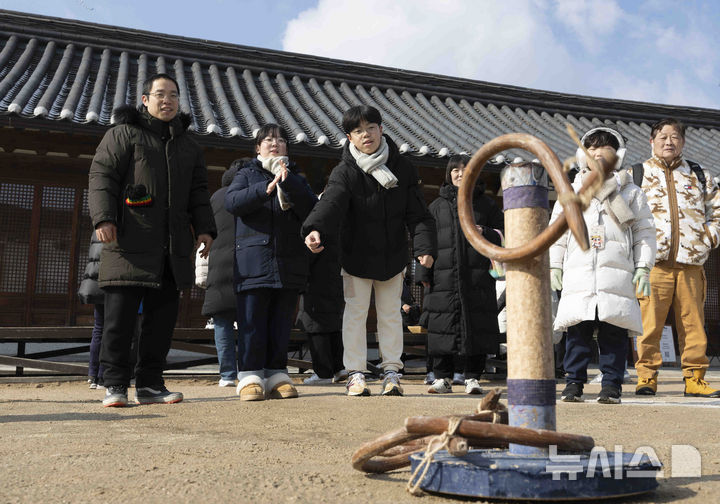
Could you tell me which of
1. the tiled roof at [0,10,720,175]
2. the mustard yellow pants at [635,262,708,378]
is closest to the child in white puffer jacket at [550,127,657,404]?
the mustard yellow pants at [635,262,708,378]

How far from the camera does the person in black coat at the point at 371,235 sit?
444 cm

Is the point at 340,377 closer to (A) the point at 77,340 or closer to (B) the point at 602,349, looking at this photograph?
(B) the point at 602,349

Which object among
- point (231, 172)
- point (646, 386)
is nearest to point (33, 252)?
point (231, 172)

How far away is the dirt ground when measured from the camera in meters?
1.92

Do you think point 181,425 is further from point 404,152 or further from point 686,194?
point 404,152

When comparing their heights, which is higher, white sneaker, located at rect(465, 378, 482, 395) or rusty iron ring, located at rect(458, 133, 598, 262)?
rusty iron ring, located at rect(458, 133, 598, 262)

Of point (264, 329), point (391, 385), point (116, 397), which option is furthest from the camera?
point (391, 385)

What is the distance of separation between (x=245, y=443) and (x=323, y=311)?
109 inches

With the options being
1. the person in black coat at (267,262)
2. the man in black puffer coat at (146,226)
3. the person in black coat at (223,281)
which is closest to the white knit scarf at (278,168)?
the person in black coat at (267,262)

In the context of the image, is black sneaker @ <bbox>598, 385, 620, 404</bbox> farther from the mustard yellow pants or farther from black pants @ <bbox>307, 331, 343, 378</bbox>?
black pants @ <bbox>307, 331, 343, 378</bbox>

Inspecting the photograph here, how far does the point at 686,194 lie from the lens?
526 centimetres

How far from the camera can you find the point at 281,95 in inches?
403

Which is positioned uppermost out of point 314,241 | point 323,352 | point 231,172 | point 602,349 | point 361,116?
point 361,116

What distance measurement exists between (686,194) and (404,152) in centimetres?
343
